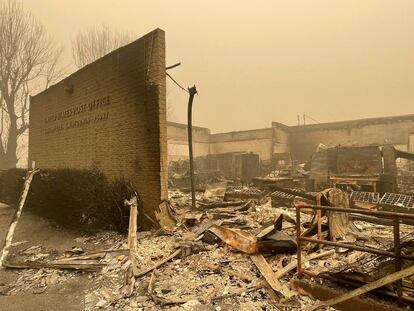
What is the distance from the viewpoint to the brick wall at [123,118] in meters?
6.66

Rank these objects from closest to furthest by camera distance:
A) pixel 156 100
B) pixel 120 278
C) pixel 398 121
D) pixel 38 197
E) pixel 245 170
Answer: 1. pixel 120 278
2. pixel 156 100
3. pixel 38 197
4. pixel 245 170
5. pixel 398 121

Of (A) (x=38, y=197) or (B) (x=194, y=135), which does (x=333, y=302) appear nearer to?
(A) (x=38, y=197)

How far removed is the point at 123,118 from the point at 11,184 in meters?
7.77

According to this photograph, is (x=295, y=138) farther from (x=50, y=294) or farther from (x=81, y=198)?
(x=50, y=294)

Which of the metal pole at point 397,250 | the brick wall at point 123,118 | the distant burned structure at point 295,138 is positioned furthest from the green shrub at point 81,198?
the distant burned structure at point 295,138

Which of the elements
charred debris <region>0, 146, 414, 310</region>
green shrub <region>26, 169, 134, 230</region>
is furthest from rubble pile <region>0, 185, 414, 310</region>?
green shrub <region>26, 169, 134, 230</region>

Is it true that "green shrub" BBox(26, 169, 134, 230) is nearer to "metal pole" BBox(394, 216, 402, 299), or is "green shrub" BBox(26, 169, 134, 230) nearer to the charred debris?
the charred debris

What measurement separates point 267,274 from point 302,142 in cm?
2994

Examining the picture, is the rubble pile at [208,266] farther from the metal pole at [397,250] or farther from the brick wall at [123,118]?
the brick wall at [123,118]

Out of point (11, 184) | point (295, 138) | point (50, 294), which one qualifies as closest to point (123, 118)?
point (50, 294)

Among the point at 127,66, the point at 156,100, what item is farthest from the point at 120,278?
the point at 127,66

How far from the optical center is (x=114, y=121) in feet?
25.2

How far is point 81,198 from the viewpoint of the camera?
8.26 m

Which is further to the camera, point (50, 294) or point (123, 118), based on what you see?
point (123, 118)
